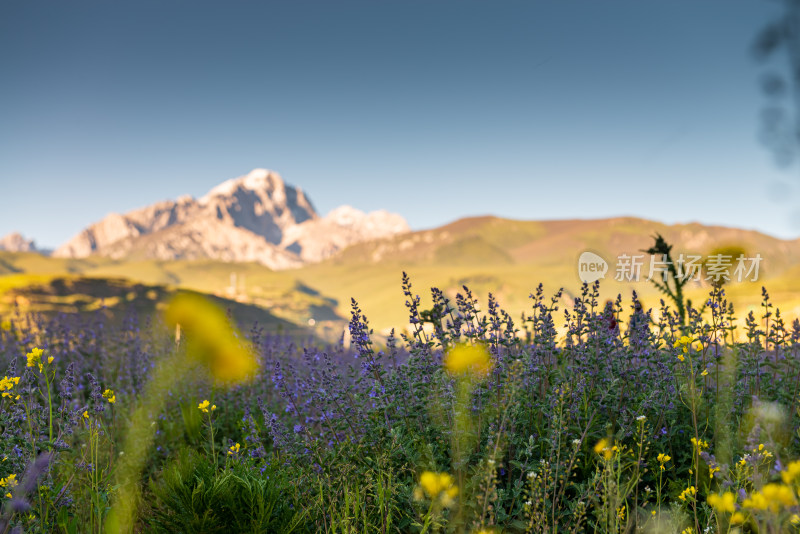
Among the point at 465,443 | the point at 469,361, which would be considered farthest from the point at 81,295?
the point at 465,443

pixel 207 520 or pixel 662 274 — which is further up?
pixel 662 274

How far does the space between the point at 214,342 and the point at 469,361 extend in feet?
16.1

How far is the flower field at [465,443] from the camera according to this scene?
3.10 metres

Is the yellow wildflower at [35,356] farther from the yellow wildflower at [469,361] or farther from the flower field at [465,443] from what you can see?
the yellow wildflower at [469,361]

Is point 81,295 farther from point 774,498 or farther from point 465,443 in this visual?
point 774,498

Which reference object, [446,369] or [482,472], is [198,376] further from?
[482,472]

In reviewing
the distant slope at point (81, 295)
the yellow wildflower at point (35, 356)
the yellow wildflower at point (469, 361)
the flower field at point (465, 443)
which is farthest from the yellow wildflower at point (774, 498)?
the distant slope at point (81, 295)

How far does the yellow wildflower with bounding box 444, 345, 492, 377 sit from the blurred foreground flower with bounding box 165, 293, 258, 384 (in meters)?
3.86

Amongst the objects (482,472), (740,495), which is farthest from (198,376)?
(740,495)

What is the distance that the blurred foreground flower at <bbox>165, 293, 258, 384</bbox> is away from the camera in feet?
23.5

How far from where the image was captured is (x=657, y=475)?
3.68m

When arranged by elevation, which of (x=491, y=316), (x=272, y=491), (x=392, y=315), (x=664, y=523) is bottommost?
(x=392, y=315)

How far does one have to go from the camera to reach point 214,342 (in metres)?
7.59

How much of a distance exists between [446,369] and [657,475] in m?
1.89
